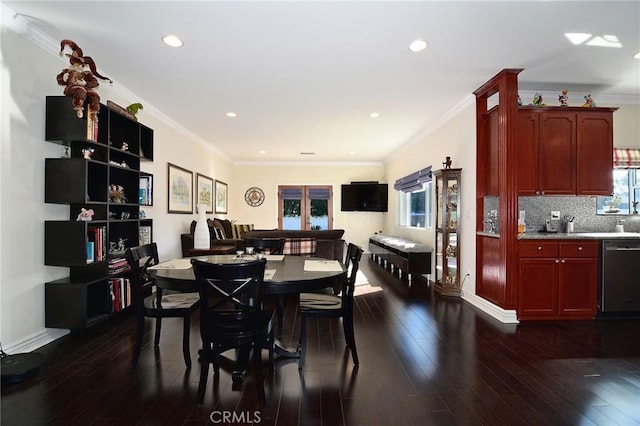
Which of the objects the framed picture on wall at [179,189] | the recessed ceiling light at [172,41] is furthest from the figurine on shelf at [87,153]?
the framed picture on wall at [179,189]

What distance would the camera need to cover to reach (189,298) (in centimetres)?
279

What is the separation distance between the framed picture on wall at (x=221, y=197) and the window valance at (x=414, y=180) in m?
4.40

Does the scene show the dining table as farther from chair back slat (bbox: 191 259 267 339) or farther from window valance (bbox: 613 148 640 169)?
window valance (bbox: 613 148 640 169)

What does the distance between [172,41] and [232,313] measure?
246 centimetres

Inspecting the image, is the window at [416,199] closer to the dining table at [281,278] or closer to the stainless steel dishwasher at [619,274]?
the stainless steel dishwasher at [619,274]

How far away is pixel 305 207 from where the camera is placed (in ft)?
33.0

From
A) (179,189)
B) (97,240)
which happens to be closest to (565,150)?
(97,240)

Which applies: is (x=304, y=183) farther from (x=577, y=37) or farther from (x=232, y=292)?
(x=232, y=292)

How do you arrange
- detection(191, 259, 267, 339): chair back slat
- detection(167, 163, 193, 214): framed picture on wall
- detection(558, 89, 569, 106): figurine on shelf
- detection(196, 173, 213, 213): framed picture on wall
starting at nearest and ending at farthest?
1. detection(191, 259, 267, 339): chair back slat
2. detection(558, 89, 569, 106): figurine on shelf
3. detection(167, 163, 193, 214): framed picture on wall
4. detection(196, 173, 213, 213): framed picture on wall

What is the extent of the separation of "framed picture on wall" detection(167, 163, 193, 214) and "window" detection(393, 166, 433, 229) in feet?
14.3

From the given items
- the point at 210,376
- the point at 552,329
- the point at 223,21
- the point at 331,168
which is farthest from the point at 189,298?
the point at 331,168

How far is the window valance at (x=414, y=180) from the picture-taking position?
6.11 metres

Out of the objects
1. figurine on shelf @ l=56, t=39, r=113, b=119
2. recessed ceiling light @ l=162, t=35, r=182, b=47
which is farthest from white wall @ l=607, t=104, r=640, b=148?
figurine on shelf @ l=56, t=39, r=113, b=119

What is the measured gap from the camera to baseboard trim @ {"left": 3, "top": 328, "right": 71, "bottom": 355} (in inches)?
104
